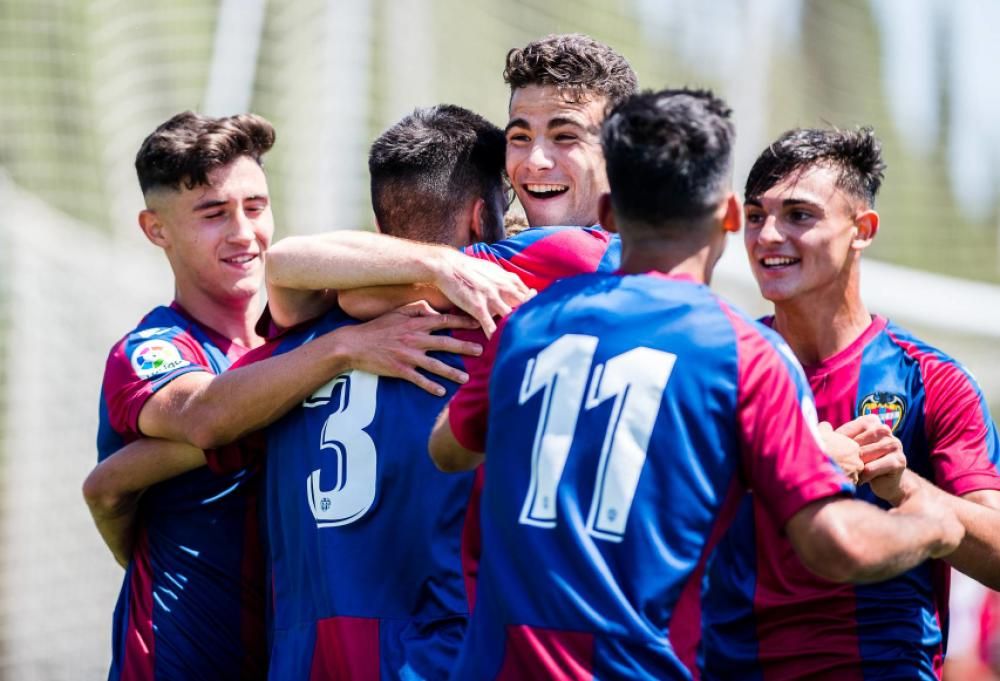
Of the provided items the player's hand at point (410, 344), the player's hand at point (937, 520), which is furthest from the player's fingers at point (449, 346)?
the player's hand at point (937, 520)

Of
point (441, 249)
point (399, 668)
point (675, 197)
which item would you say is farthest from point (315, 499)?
point (675, 197)

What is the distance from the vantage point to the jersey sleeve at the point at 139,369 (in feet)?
14.0

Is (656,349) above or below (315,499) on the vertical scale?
above

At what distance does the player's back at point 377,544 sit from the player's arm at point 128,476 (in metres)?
0.72

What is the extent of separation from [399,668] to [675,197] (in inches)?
55.1

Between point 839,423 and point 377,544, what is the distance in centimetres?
147

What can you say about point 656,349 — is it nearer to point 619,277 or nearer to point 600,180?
point 619,277

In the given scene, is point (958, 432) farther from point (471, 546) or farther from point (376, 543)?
point (376, 543)

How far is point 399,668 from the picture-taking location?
11.3 feet

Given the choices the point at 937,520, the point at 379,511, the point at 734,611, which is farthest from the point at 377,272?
the point at 937,520

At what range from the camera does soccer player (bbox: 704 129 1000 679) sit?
12.8 ft

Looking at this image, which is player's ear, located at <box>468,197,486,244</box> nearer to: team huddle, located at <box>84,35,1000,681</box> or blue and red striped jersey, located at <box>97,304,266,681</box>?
team huddle, located at <box>84,35,1000,681</box>

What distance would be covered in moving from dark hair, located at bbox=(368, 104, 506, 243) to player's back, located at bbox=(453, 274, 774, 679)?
1.00 m

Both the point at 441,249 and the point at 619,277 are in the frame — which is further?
the point at 441,249
